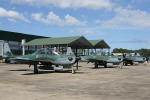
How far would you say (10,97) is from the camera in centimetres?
793

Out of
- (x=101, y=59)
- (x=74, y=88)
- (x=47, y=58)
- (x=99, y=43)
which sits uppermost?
(x=99, y=43)

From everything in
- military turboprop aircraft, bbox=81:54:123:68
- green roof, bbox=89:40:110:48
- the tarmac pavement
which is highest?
green roof, bbox=89:40:110:48

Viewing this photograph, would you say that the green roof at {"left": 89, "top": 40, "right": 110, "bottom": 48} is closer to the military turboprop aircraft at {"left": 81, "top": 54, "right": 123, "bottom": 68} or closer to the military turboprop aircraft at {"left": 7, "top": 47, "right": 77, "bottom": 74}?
the military turboprop aircraft at {"left": 81, "top": 54, "right": 123, "bottom": 68}

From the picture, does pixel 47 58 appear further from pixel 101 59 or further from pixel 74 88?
pixel 101 59

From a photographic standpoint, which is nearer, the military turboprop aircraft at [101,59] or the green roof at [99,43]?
the military turboprop aircraft at [101,59]

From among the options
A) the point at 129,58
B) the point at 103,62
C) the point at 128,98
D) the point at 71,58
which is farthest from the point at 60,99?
the point at 129,58

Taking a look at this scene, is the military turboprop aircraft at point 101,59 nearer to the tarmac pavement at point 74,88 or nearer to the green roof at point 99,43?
the tarmac pavement at point 74,88

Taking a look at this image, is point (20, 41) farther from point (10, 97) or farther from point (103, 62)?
point (10, 97)

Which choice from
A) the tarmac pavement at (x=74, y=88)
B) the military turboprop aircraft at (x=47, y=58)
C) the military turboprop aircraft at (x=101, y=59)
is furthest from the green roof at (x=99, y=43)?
the tarmac pavement at (x=74, y=88)

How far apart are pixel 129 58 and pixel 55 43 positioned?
73.0 feet

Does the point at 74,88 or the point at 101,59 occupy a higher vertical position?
the point at 101,59

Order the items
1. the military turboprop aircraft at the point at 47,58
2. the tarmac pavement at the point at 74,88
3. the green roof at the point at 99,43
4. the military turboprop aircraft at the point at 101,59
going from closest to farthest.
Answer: the tarmac pavement at the point at 74,88, the military turboprop aircraft at the point at 47,58, the military turboprop aircraft at the point at 101,59, the green roof at the point at 99,43

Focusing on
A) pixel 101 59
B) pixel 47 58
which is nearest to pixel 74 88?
pixel 47 58

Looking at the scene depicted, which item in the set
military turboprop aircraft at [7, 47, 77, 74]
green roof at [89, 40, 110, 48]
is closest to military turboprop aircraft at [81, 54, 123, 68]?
military turboprop aircraft at [7, 47, 77, 74]
